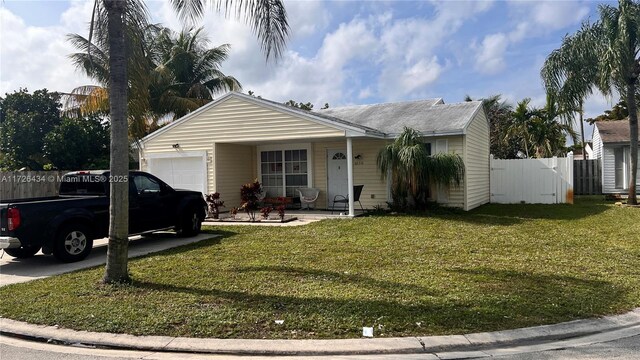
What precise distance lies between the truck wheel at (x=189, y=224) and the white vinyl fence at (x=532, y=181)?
511 inches

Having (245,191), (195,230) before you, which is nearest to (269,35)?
(195,230)

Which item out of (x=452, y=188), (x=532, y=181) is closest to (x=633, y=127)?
(x=532, y=181)

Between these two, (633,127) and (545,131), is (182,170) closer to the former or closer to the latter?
(633,127)

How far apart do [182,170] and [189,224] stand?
6195 millimetres

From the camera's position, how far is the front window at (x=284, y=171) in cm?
1716

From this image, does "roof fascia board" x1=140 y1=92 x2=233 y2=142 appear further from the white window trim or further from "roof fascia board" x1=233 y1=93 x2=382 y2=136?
the white window trim

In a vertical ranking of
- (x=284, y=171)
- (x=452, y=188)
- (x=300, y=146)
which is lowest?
(x=452, y=188)

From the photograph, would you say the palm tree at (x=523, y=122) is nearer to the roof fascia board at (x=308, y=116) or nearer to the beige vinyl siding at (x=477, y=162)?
the beige vinyl siding at (x=477, y=162)

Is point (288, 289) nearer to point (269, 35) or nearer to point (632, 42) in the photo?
point (269, 35)

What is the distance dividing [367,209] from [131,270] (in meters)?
9.67

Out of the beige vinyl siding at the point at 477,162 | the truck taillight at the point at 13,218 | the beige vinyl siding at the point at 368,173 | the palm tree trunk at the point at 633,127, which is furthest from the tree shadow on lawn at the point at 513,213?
the truck taillight at the point at 13,218

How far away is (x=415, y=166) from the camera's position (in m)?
13.5

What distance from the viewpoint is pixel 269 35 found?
26.1ft

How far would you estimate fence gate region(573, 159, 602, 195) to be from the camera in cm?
2250
